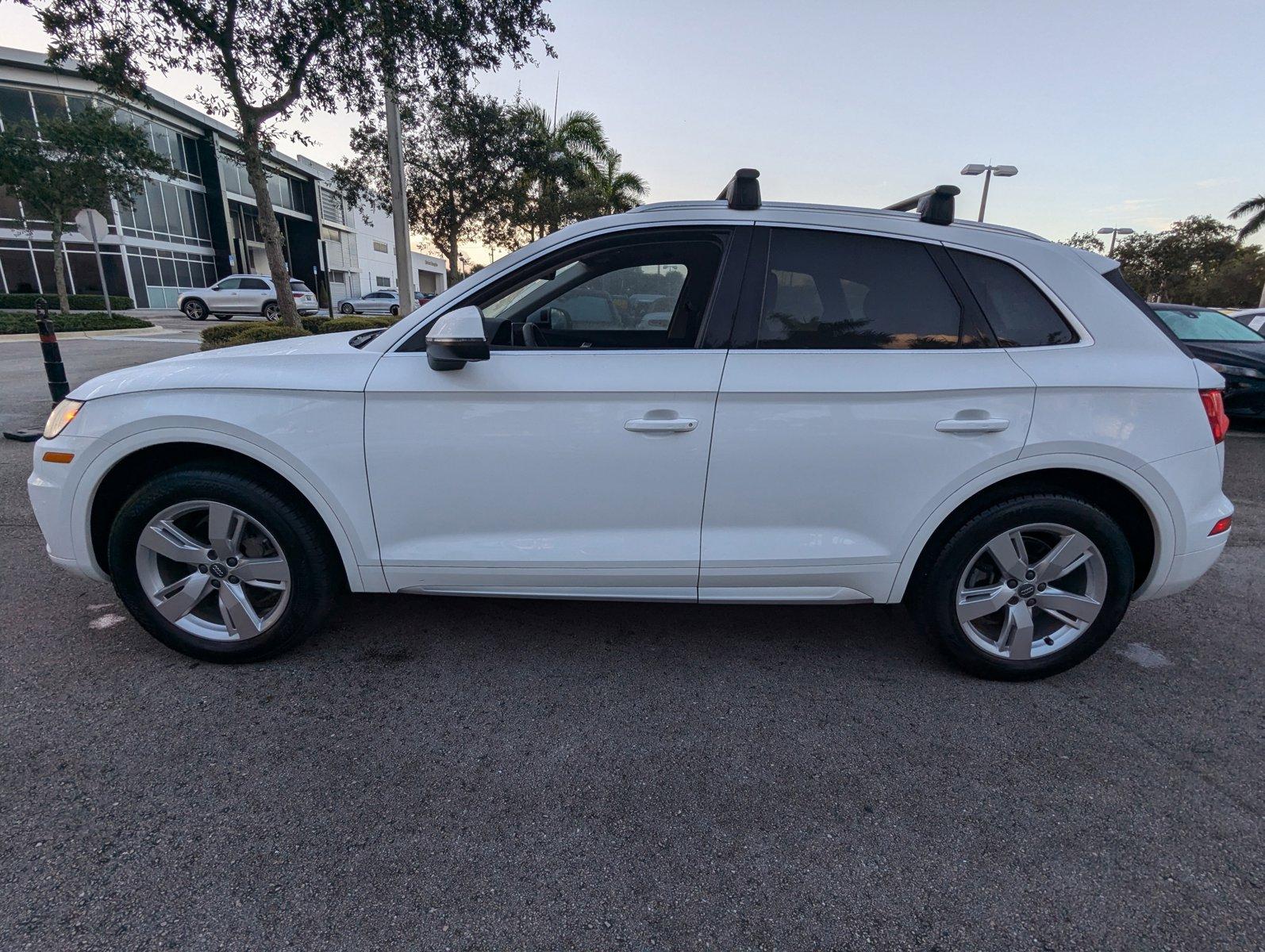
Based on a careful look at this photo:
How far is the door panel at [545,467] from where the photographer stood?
2391 millimetres

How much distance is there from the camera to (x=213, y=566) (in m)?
2.63

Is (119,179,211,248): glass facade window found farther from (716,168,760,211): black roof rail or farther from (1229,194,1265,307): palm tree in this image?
(1229,194,1265,307): palm tree

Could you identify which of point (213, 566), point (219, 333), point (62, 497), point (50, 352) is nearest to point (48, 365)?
point (50, 352)

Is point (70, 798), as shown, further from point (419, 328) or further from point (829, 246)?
point (829, 246)

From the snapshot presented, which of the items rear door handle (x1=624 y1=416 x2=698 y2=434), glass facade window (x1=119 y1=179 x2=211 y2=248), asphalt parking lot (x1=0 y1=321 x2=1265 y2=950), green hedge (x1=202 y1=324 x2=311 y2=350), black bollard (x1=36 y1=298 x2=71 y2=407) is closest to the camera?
asphalt parking lot (x1=0 y1=321 x2=1265 y2=950)

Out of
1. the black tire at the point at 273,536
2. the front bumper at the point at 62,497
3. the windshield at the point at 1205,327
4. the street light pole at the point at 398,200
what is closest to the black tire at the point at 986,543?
the black tire at the point at 273,536

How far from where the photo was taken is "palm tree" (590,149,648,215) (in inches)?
872

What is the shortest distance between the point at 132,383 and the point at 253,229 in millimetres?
46437

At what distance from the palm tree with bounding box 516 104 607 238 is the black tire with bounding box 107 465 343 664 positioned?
18451 millimetres

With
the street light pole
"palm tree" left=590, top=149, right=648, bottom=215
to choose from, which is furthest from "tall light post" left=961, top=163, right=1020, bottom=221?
the street light pole

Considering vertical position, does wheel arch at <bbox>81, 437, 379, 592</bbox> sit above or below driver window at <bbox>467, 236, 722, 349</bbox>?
below

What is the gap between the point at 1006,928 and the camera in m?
1.65

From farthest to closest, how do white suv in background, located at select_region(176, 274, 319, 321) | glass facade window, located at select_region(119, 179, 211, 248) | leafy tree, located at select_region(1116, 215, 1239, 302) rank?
leafy tree, located at select_region(1116, 215, 1239, 302), glass facade window, located at select_region(119, 179, 211, 248), white suv in background, located at select_region(176, 274, 319, 321)

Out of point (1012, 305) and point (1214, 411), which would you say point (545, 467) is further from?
point (1214, 411)
